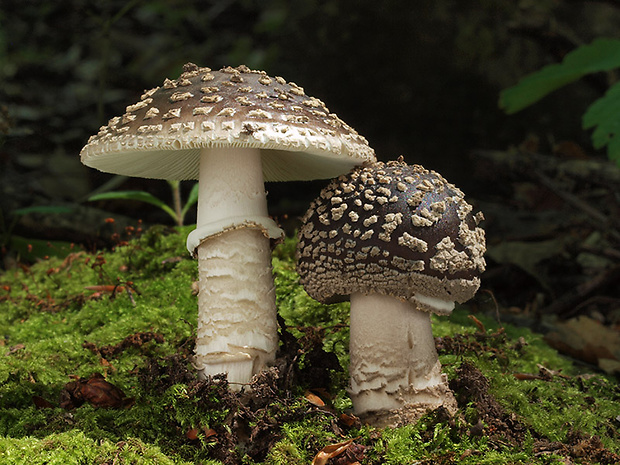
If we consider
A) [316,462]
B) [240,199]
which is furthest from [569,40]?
[316,462]

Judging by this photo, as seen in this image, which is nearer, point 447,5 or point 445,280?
point 445,280

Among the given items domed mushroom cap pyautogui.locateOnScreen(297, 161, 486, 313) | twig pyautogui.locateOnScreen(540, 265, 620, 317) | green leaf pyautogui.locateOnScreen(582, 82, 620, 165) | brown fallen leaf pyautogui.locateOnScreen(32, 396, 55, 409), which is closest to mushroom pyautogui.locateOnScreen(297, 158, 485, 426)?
domed mushroom cap pyautogui.locateOnScreen(297, 161, 486, 313)

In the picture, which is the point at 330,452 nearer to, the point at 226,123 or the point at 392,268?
the point at 392,268

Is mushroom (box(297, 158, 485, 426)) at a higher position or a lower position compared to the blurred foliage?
→ lower

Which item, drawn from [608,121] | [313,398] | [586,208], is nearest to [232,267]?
[313,398]

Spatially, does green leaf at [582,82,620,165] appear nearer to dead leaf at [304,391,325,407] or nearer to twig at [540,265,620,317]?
twig at [540,265,620,317]

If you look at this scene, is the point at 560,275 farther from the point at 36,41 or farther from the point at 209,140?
the point at 36,41
